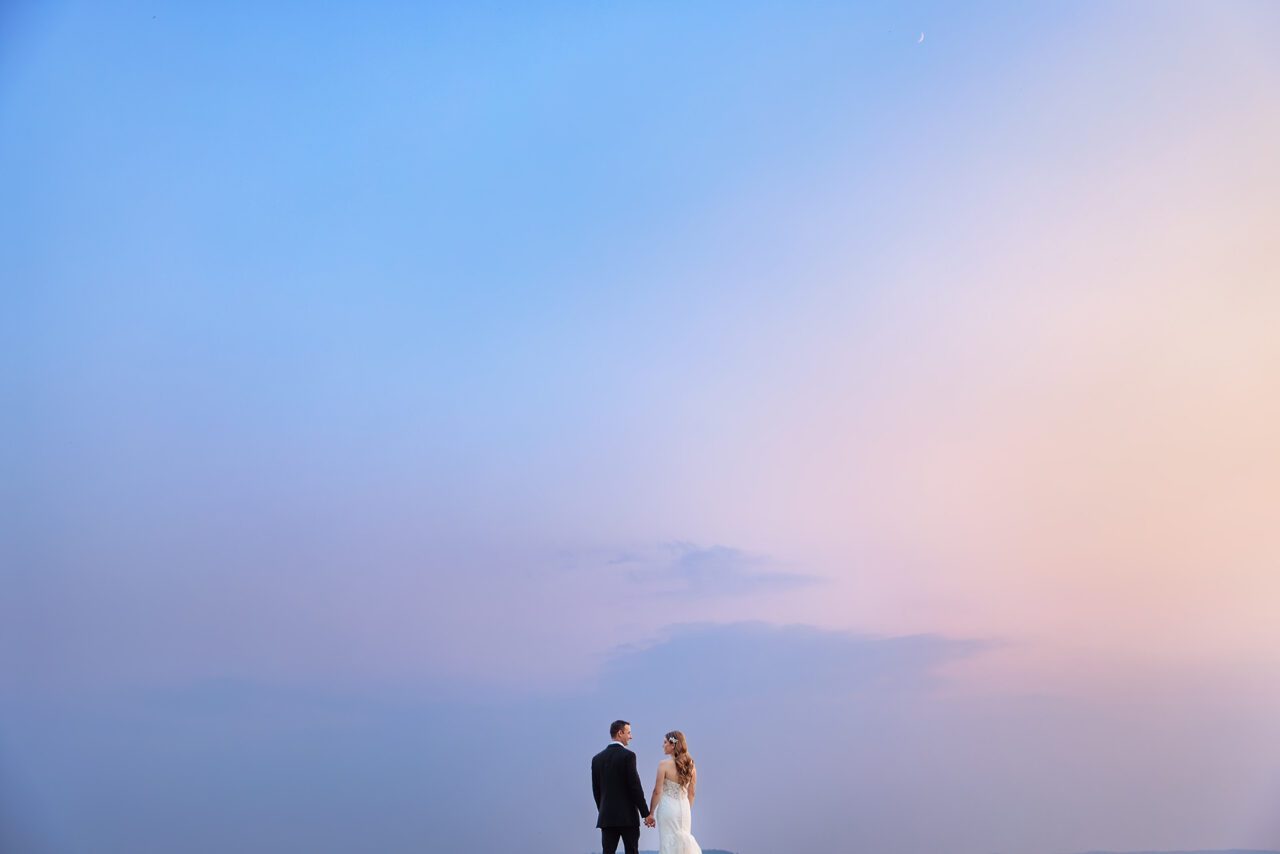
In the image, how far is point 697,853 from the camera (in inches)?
573

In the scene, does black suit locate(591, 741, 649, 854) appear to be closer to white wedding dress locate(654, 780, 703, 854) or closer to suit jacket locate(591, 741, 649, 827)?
suit jacket locate(591, 741, 649, 827)

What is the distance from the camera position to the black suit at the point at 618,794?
13844 millimetres

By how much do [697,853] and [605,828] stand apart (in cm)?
141

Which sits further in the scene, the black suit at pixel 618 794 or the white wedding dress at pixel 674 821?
the white wedding dress at pixel 674 821

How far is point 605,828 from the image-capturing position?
1390 centimetres

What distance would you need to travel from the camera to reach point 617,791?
13875mm

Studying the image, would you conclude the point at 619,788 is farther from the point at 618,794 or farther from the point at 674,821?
the point at 674,821

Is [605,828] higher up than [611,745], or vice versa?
[611,745]

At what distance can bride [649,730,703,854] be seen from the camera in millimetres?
14398

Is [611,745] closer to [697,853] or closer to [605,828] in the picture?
[605,828]

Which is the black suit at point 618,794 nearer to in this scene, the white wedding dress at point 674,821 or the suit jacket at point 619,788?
the suit jacket at point 619,788

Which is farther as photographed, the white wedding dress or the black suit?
the white wedding dress

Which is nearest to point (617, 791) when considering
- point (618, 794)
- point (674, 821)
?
A: point (618, 794)

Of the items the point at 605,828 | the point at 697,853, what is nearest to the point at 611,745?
the point at 605,828
